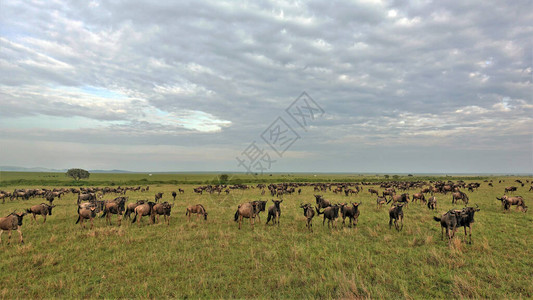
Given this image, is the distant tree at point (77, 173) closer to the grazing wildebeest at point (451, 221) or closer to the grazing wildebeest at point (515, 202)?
the grazing wildebeest at point (451, 221)

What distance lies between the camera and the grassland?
6941 millimetres

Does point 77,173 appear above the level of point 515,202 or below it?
below

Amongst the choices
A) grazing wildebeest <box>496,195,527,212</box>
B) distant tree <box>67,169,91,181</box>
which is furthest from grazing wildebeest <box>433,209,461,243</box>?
distant tree <box>67,169,91,181</box>

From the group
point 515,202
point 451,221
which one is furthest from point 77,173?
point 515,202

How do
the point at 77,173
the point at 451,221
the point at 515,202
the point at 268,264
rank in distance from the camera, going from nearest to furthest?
the point at 268,264 → the point at 451,221 → the point at 515,202 → the point at 77,173

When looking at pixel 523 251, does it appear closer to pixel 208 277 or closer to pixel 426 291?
pixel 426 291

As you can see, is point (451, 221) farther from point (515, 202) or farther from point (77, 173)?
point (77, 173)

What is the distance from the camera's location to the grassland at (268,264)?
22.8 feet

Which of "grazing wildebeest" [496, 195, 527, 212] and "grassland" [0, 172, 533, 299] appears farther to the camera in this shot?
"grazing wildebeest" [496, 195, 527, 212]

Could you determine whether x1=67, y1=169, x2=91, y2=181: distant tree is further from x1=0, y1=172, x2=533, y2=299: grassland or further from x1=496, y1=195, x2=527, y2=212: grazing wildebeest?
x1=496, y1=195, x2=527, y2=212: grazing wildebeest

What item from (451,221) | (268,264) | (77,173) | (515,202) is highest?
(451,221)

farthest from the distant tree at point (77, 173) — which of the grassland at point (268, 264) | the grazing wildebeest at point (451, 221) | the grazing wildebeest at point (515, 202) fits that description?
the grazing wildebeest at point (515, 202)

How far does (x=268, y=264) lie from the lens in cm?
891

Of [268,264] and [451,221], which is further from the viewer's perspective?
[451,221]
